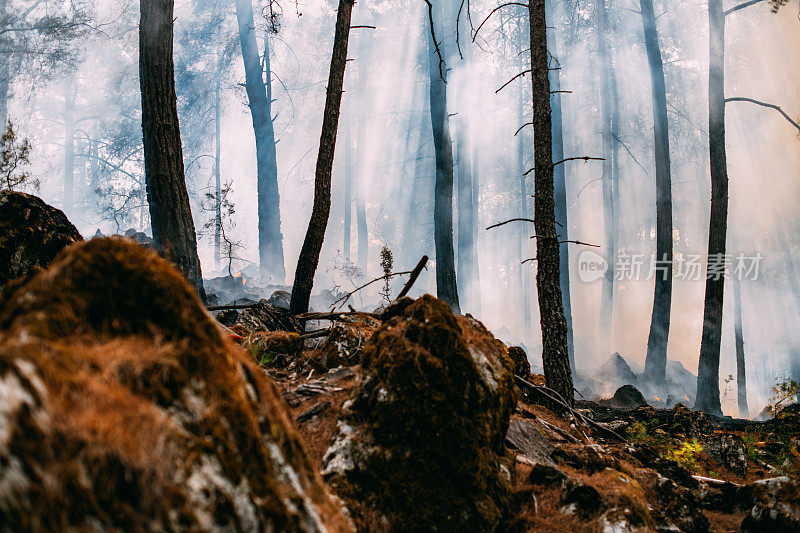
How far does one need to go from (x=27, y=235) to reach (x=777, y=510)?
4934 mm

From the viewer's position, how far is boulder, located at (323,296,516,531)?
1.81 metres

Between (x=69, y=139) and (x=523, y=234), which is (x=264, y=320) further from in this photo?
(x=523, y=234)

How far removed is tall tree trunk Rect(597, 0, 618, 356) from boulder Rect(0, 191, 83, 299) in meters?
24.4

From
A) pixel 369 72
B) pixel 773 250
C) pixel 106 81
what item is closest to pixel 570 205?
pixel 773 250

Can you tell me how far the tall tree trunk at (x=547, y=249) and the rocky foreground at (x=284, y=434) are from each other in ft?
3.07

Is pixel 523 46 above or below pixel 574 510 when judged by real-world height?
above

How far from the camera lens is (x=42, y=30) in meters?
15.1

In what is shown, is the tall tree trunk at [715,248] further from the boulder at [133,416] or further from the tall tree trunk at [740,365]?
the boulder at [133,416]

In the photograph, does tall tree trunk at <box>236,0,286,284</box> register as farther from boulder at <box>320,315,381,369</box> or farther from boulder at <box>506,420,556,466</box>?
boulder at <box>506,420,556,466</box>

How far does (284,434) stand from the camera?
1231 millimetres

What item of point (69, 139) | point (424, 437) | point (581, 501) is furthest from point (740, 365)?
point (69, 139)

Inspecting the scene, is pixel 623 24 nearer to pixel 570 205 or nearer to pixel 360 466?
pixel 570 205

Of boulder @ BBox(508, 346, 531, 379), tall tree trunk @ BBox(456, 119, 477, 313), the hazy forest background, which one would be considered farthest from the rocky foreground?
tall tree trunk @ BBox(456, 119, 477, 313)

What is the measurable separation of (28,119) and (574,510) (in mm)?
32570
